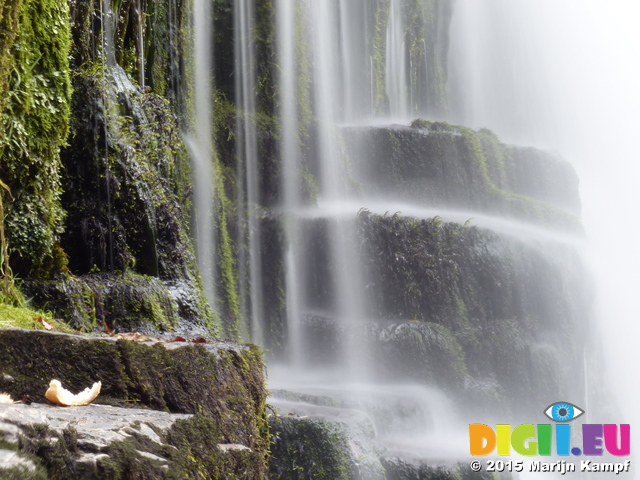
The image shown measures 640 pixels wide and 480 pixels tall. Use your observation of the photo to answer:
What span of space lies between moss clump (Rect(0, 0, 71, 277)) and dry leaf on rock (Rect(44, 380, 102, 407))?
7.40 ft

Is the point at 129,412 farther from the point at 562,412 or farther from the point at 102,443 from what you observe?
the point at 562,412

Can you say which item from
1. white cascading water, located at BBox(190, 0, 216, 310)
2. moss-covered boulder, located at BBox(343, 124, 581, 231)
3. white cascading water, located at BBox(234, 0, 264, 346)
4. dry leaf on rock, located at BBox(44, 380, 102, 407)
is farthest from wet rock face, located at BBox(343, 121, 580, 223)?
dry leaf on rock, located at BBox(44, 380, 102, 407)

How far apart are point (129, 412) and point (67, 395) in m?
0.18

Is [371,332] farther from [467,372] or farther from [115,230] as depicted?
[115,230]

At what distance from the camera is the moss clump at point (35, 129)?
144 inches

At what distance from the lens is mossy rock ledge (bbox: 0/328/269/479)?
1.20 meters

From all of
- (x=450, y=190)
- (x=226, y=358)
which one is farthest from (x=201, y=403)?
(x=450, y=190)

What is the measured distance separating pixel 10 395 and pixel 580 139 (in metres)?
25.9

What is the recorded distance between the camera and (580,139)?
80.8 feet

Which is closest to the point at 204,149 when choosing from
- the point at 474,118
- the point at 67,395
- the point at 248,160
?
the point at 248,160

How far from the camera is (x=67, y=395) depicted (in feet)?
5.41

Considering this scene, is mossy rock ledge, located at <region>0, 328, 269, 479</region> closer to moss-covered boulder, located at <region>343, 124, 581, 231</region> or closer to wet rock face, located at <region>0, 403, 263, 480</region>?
wet rock face, located at <region>0, 403, 263, 480</region>

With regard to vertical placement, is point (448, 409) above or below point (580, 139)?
below

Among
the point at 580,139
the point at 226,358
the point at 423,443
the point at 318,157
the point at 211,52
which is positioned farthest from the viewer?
the point at 580,139
